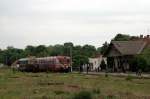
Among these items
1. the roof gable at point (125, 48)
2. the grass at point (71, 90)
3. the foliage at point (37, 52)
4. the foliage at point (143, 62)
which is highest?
the foliage at point (37, 52)

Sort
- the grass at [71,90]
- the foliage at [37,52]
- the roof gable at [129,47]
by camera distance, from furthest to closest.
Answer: the foliage at [37,52] → the roof gable at [129,47] → the grass at [71,90]

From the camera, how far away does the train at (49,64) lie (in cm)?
8149

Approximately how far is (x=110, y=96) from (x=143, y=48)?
62632 mm

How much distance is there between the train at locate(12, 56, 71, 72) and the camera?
8149 cm

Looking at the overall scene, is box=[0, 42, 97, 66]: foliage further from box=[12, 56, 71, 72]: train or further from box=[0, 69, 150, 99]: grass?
box=[0, 69, 150, 99]: grass

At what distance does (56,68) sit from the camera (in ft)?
270

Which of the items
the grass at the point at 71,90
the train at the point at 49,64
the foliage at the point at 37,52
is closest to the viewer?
the grass at the point at 71,90

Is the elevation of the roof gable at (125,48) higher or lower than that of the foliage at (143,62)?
higher

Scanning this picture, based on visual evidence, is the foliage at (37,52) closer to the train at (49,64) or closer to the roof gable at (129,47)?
the roof gable at (129,47)

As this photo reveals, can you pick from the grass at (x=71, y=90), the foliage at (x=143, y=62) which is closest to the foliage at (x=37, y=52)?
the foliage at (x=143, y=62)

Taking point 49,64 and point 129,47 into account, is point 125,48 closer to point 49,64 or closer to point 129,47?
point 129,47

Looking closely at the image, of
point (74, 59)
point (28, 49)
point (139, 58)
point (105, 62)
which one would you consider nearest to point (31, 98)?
point (139, 58)

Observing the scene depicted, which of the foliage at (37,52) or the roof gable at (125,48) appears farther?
the foliage at (37,52)

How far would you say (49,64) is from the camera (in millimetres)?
83125
